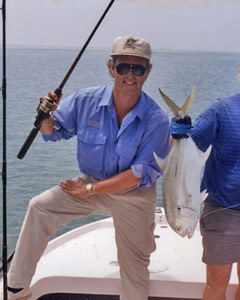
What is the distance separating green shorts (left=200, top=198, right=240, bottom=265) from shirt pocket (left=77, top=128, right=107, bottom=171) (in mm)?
693

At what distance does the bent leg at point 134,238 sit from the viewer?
2.56m

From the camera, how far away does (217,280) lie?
2.27 metres

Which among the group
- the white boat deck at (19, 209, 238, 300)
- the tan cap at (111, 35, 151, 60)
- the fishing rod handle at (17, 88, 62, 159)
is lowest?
the white boat deck at (19, 209, 238, 300)

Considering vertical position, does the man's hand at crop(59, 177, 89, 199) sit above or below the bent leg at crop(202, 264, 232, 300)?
above

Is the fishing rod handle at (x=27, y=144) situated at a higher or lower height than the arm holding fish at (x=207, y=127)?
lower

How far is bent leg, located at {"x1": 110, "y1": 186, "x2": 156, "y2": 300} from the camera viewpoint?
256 centimetres

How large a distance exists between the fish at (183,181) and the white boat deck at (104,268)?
915mm

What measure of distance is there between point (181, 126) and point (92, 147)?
2.41ft

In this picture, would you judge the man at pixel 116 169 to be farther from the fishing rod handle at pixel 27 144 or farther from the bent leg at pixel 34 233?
the fishing rod handle at pixel 27 144

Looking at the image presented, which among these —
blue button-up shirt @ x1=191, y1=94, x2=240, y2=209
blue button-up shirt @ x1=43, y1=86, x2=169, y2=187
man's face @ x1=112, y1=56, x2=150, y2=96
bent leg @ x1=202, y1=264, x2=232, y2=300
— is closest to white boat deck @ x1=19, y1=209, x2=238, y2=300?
bent leg @ x1=202, y1=264, x2=232, y2=300

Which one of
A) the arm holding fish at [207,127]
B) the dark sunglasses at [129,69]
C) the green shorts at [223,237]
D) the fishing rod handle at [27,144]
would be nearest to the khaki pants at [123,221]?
the fishing rod handle at [27,144]

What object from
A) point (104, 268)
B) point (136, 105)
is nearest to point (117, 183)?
point (136, 105)

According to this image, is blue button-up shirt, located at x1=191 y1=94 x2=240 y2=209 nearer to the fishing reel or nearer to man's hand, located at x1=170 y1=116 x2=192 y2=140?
man's hand, located at x1=170 y1=116 x2=192 y2=140

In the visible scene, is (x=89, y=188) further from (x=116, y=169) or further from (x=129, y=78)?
(x=129, y=78)
